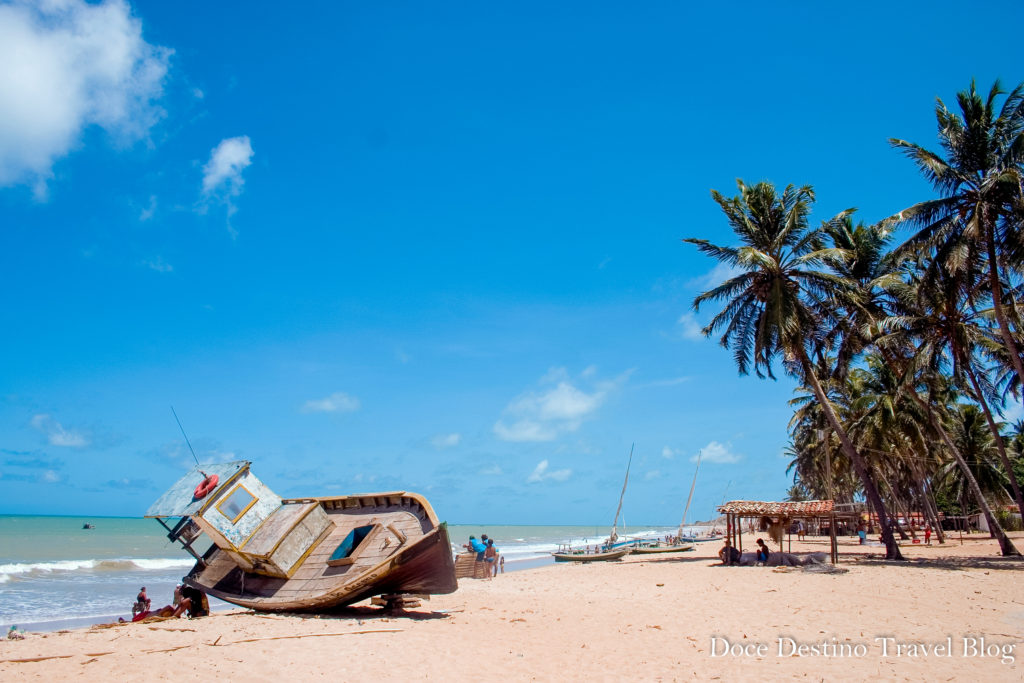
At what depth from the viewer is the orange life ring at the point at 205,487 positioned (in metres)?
12.5

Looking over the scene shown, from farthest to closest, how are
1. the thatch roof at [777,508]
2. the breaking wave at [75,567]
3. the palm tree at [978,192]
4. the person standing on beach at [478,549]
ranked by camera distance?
1. the breaking wave at [75,567]
2. the person standing on beach at [478,549]
3. the thatch roof at [777,508]
4. the palm tree at [978,192]

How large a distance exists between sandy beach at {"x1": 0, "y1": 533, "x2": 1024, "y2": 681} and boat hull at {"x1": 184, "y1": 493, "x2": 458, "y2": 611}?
40 cm

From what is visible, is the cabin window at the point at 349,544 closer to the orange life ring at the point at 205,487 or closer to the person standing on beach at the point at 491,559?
the orange life ring at the point at 205,487

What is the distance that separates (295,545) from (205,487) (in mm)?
2186

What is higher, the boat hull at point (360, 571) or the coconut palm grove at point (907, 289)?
the coconut palm grove at point (907, 289)

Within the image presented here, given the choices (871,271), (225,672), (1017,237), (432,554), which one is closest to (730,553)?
(871,271)

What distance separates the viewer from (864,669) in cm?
778

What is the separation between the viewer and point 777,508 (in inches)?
877

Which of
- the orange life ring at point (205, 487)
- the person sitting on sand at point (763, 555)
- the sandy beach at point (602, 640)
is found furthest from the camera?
the person sitting on sand at point (763, 555)

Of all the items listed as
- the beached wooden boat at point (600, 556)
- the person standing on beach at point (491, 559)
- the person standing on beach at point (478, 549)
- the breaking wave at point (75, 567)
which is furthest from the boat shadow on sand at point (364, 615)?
the breaking wave at point (75, 567)

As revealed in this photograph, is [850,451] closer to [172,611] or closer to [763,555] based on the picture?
[763,555]

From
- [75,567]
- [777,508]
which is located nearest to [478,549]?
[777,508]

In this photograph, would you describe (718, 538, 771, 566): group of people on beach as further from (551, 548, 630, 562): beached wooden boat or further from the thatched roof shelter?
(551, 548, 630, 562): beached wooden boat

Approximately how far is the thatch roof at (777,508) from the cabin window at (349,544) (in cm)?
1426
